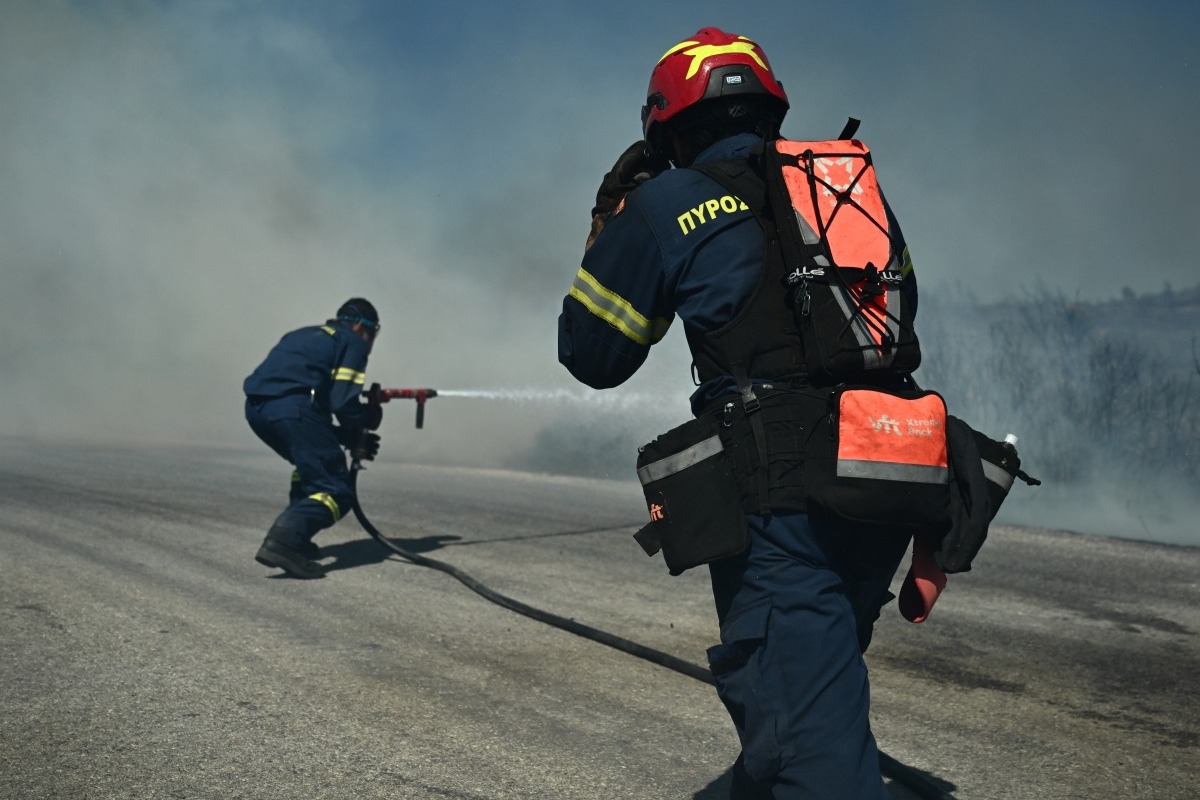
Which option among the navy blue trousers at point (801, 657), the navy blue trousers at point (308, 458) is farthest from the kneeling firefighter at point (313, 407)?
the navy blue trousers at point (801, 657)

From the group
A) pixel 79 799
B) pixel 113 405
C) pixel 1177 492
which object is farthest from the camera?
pixel 113 405

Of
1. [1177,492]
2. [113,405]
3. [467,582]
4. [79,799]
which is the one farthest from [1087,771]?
[113,405]

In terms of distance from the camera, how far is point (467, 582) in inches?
239

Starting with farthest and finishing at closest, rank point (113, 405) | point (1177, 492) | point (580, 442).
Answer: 1. point (113, 405)
2. point (580, 442)
3. point (1177, 492)

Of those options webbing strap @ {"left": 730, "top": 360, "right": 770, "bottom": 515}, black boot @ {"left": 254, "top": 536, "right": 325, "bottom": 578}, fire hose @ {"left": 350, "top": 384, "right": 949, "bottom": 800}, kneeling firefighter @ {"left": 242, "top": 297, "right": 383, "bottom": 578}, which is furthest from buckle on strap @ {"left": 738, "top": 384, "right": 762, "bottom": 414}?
kneeling firefighter @ {"left": 242, "top": 297, "right": 383, "bottom": 578}

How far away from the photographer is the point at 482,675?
4.28 m

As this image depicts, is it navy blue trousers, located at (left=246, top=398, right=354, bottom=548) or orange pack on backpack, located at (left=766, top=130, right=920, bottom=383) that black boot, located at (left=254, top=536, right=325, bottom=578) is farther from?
orange pack on backpack, located at (left=766, top=130, right=920, bottom=383)

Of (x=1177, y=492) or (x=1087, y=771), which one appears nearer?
(x=1087, y=771)

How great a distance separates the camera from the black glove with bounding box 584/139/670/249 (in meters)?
2.37

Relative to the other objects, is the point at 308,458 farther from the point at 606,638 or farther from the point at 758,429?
the point at 758,429

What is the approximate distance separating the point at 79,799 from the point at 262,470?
1120cm

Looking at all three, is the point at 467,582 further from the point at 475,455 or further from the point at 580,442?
the point at 475,455

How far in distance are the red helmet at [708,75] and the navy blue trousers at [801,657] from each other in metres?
0.88

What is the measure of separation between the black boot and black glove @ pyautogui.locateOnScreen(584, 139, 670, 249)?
4.28 metres
